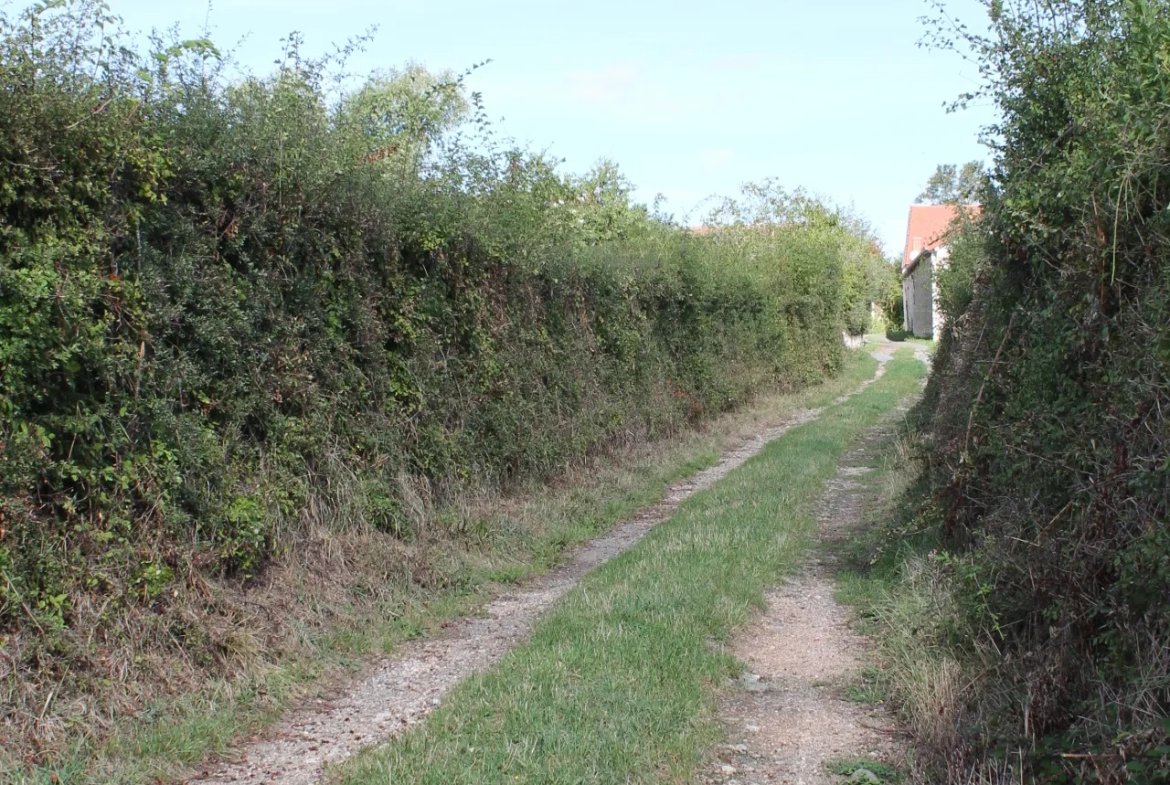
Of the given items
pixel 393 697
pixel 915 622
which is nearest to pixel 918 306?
pixel 915 622

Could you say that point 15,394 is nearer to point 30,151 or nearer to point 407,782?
point 30,151

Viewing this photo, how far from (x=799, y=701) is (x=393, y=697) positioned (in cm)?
240

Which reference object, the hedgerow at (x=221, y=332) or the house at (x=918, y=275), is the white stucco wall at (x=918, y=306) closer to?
the house at (x=918, y=275)

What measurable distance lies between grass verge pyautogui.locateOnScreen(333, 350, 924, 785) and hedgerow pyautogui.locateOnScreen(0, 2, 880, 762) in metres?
1.67

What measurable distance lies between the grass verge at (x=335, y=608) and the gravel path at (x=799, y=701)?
2367 mm

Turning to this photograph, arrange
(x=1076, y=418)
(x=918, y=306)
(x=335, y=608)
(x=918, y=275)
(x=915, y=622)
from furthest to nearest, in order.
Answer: (x=918, y=306) → (x=918, y=275) → (x=335, y=608) → (x=915, y=622) → (x=1076, y=418)

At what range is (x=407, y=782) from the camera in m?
4.23

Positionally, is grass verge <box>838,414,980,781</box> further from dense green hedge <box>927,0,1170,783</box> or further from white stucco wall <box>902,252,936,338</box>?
white stucco wall <box>902,252,936,338</box>

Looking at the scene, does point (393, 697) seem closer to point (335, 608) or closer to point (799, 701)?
point (335, 608)

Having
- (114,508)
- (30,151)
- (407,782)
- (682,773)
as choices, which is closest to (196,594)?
(114,508)

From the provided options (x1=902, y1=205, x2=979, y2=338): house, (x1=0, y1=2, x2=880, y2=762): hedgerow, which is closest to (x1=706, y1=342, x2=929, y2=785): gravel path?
(x1=0, y1=2, x2=880, y2=762): hedgerow

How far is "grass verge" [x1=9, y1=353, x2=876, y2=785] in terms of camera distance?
178 inches

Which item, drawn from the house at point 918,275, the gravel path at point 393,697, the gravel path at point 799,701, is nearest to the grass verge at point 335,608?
the gravel path at point 393,697

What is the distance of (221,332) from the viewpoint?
235 inches
